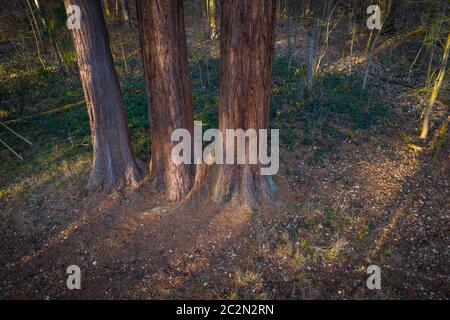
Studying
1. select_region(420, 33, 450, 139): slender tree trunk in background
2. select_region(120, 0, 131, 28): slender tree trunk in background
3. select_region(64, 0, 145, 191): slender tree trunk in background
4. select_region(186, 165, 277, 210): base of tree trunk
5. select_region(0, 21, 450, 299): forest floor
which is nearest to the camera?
select_region(0, 21, 450, 299): forest floor

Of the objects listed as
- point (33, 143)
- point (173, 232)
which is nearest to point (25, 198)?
point (33, 143)

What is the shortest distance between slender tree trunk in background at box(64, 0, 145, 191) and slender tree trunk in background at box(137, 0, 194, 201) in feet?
2.18

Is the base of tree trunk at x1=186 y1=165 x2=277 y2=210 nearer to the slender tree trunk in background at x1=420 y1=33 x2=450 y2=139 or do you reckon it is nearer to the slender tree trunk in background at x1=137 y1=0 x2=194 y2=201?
the slender tree trunk in background at x1=137 y1=0 x2=194 y2=201

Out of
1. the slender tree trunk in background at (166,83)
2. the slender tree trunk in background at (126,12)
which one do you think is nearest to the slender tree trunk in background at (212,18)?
the slender tree trunk in background at (126,12)

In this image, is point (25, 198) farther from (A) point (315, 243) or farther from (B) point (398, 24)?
(B) point (398, 24)

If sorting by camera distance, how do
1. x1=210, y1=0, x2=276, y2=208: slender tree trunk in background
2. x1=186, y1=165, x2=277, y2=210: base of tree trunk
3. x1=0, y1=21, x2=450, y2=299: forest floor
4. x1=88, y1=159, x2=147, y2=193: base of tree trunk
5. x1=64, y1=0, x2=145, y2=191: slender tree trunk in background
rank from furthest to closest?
1. x1=88, y1=159, x2=147, y2=193: base of tree trunk
2. x1=186, y1=165, x2=277, y2=210: base of tree trunk
3. x1=64, y1=0, x2=145, y2=191: slender tree trunk in background
4. x1=0, y1=21, x2=450, y2=299: forest floor
5. x1=210, y1=0, x2=276, y2=208: slender tree trunk in background

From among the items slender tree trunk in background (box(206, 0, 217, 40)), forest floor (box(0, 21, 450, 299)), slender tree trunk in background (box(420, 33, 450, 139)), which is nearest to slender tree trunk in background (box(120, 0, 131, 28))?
slender tree trunk in background (box(206, 0, 217, 40))

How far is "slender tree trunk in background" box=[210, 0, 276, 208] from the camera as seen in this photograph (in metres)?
4.05

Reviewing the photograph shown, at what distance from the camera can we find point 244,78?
441 cm

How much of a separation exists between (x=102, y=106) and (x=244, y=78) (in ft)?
9.01

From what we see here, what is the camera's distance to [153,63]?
15.3ft

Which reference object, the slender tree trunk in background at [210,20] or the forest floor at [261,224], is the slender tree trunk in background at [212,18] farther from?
the forest floor at [261,224]

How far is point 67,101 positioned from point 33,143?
2.44 meters

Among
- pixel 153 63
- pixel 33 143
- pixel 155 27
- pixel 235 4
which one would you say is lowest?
pixel 33 143
